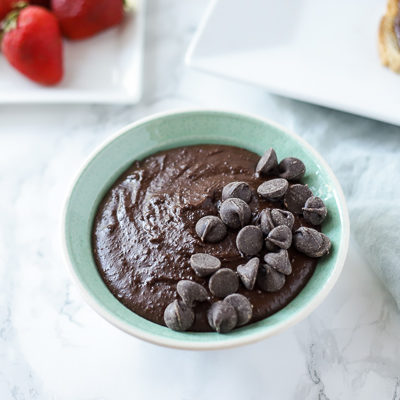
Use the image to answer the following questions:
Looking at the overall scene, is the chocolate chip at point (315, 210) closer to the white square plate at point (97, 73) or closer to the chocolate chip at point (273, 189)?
the chocolate chip at point (273, 189)

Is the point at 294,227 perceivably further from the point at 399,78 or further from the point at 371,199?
the point at 399,78

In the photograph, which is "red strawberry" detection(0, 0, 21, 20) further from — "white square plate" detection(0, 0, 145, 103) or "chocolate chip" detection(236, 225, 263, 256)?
"chocolate chip" detection(236, 225, 263, 256)

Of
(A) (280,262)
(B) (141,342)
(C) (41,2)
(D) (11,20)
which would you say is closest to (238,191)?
(A) (280,262)

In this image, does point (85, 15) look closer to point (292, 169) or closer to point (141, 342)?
point (292, 169)

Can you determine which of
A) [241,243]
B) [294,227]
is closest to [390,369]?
[294,227]

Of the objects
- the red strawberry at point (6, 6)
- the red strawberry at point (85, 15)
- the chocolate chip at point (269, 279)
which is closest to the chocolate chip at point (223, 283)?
the chocolate chip at point (269, 279)

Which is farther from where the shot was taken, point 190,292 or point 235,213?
point 235,213
